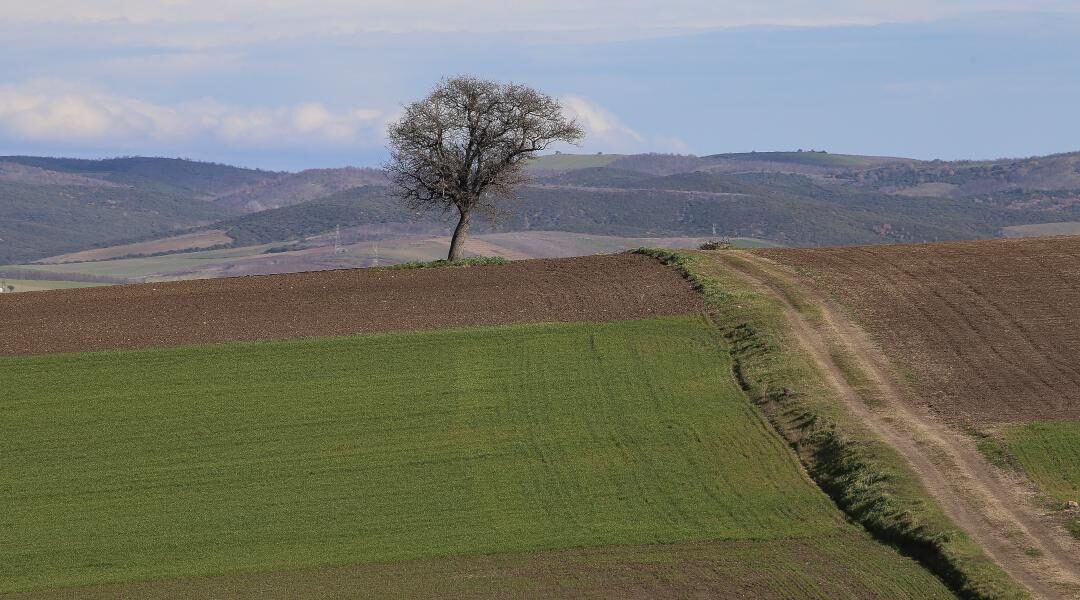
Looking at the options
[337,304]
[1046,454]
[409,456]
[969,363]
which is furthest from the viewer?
[337,304]

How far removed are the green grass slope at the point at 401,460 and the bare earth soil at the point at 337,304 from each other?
76.2 inches

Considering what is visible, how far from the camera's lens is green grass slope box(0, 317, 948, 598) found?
30906mm

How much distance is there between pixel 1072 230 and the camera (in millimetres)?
178750

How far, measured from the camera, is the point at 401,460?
120 feet

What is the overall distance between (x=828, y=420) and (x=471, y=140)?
2940cm

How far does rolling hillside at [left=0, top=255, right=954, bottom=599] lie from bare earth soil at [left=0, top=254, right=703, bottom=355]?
0.57 feet

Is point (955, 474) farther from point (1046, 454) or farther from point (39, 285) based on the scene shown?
point (39, 285)

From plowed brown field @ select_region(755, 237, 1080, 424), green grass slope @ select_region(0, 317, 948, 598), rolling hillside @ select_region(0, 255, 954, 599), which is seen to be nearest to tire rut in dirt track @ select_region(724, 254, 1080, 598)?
plowed brown field @ select_region(755, 237, 1080, 424)

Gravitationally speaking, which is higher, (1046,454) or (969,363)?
(969,363)

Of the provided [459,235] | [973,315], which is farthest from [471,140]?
[973,315]

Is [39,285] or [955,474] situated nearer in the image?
[955,474]

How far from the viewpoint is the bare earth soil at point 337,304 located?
4941 cm

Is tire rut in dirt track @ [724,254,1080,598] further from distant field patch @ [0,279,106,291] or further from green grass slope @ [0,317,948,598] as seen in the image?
distant field patch @ [0,279,106,291]

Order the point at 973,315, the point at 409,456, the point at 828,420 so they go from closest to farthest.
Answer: the point at 409,456 → the point at 828,420 → the point at 973,315
